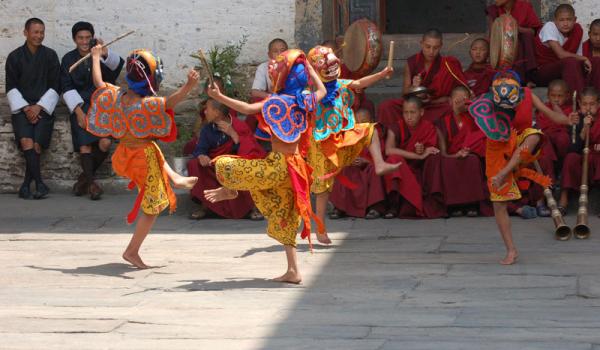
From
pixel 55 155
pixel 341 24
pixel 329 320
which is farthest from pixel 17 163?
pixel 329 320

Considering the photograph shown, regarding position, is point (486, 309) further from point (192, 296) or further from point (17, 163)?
point (17, 163)

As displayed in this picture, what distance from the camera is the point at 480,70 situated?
10211 mm

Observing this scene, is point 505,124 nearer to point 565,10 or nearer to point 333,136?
point 333,136

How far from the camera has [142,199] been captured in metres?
7.33

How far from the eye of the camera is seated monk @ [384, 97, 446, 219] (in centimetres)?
926

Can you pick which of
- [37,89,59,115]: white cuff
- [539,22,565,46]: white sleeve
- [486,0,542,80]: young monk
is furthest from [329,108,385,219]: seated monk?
[37,89,59,115]: white cuff

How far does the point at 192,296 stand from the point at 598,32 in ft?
15.9

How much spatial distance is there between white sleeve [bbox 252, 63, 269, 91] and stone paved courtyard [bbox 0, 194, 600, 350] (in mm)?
1439

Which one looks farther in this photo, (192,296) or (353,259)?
(353,259)

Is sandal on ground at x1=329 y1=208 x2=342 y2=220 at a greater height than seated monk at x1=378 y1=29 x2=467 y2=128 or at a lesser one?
lesser

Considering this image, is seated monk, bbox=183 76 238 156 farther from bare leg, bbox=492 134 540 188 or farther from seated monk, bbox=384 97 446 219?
bare leg, bbox=492 134 540 188

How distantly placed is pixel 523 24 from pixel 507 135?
3.35 m

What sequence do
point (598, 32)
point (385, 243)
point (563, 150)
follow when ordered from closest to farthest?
1. point (385, 243)
2. point (563, 150)
3. point (598, 32)

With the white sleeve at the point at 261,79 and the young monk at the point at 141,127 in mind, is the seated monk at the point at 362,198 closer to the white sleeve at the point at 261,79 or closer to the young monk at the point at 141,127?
the white sleeve at the point at 261,79
